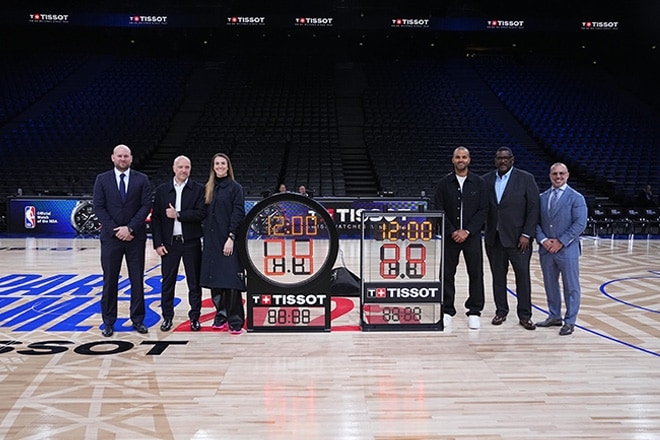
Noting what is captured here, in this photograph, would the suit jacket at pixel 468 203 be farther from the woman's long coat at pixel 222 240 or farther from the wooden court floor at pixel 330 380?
the woman's long coat at pixel 222 240

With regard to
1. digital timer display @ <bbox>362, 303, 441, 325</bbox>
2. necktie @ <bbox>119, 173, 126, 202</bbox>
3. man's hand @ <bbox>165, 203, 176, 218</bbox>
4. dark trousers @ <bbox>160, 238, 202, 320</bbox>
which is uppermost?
necktie @ <bbox>119, 173, 126, 202</bbox>

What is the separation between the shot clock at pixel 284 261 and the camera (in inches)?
182

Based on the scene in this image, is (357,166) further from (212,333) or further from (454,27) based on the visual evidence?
(212,333)

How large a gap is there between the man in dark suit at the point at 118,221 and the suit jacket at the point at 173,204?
0.12m

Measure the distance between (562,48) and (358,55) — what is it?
417 inches

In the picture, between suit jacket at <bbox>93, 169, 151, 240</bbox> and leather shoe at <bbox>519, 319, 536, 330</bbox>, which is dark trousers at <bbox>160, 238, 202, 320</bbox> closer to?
suit jacket at <bbox>93, 169, 151, 240</bbox>

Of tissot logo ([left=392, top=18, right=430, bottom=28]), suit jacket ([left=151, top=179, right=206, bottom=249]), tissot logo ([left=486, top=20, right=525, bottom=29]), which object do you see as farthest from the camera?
tissot logo ([left=486, top=20, right=525, bottom=29])

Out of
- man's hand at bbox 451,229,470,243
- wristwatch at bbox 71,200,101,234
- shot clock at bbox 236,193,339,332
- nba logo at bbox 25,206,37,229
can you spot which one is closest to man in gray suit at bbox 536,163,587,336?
man's hand at bbox 451,229,470,243

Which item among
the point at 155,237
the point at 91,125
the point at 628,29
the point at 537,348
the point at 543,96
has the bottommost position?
the point at 537,348

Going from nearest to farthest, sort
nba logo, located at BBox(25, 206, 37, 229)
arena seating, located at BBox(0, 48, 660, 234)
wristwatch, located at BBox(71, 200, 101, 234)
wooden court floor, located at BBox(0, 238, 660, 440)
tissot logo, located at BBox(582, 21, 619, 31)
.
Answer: wooden court floor, located at BBox(0, 238, 660, 440) < wristwatch, located at BBox(71, 200, 101, 234) < nba logo, located at BBox(25, 206, 37, 229) < arena seating, located at BBox(0, 48, 660, 234) < tissot logo, located at BBox(582, 21, 619, 31)

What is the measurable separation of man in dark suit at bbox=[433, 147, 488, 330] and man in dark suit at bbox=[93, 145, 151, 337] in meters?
3.00

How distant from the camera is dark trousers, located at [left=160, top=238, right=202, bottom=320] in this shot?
4.86 meters

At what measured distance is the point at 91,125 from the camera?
17906 mm

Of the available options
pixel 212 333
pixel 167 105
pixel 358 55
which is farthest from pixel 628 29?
pixel 212 333
